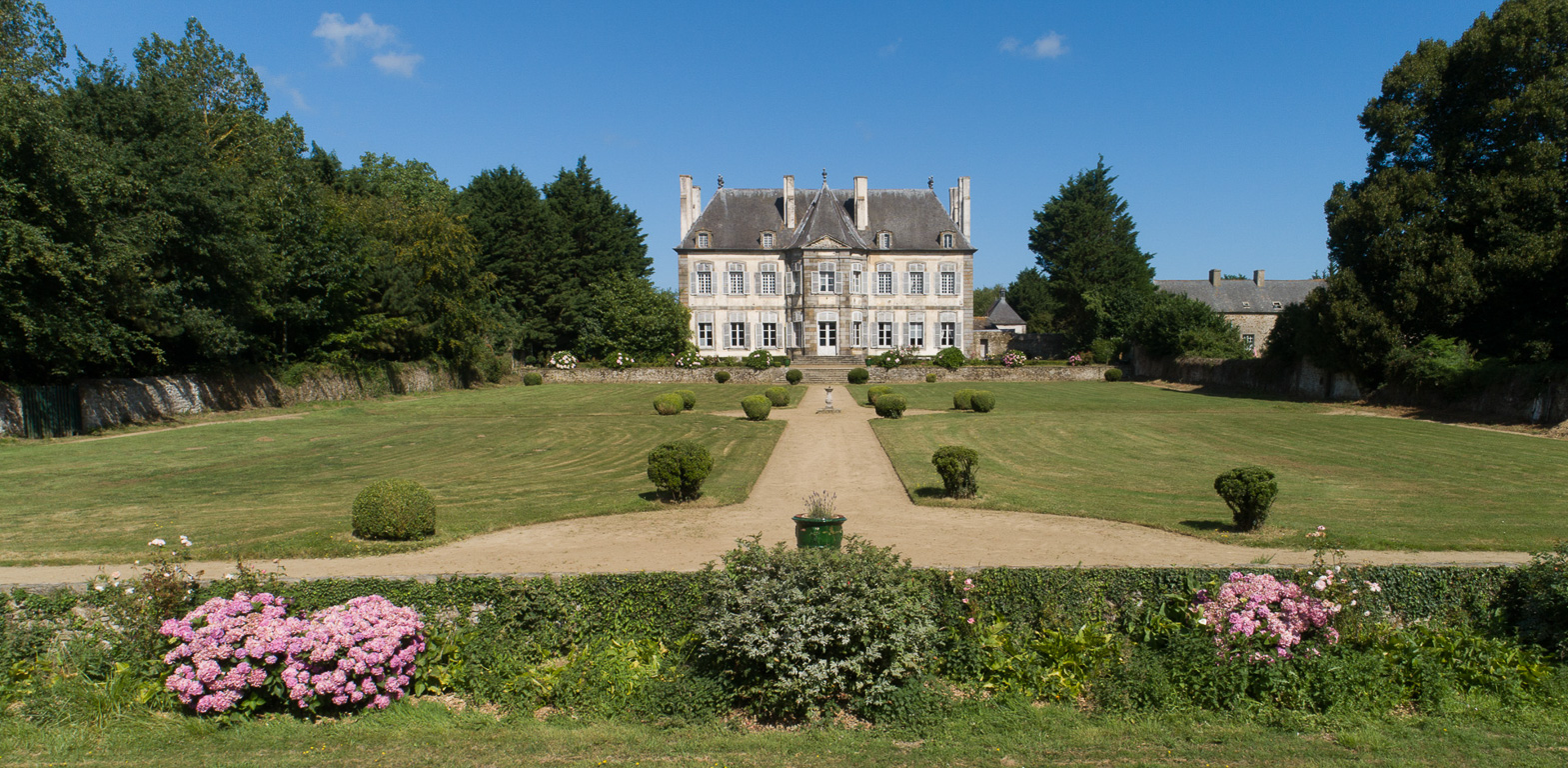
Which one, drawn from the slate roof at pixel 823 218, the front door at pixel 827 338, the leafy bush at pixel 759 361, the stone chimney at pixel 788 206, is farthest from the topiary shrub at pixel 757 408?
the stone chimney at pixel 788 206

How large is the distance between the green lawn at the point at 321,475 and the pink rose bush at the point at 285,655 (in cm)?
366

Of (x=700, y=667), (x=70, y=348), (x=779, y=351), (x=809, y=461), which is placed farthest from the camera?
(x=779, y=351)

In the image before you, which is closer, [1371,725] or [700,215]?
[1371,725]

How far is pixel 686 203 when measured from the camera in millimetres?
54031

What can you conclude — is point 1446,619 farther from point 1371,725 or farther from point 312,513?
point 312,513

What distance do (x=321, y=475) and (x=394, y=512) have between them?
23.5ft

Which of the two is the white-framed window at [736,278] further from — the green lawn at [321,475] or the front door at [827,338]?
the green lawn at [321,475]

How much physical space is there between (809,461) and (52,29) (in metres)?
33.0

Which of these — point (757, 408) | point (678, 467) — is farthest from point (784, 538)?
point (757, 408)

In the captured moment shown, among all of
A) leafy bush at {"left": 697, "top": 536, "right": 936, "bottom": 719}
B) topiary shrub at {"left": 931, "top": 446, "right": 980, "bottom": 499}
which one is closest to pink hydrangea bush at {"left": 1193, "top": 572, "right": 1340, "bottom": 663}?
leafy bush at {"left": 697, "top": 536, "right": 936, "bottom": 719}

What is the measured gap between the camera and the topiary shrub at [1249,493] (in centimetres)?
1052

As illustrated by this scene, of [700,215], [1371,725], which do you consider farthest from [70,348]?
[700,215]

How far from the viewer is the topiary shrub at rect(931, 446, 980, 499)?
531 inches

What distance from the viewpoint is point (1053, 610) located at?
7.12 meters
